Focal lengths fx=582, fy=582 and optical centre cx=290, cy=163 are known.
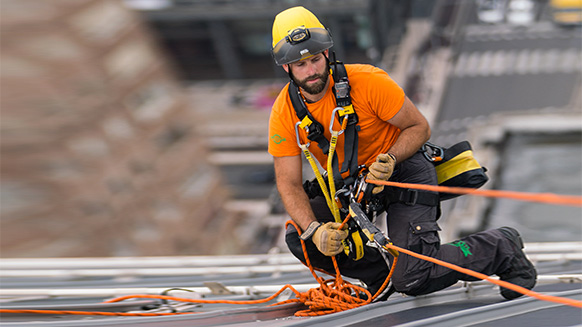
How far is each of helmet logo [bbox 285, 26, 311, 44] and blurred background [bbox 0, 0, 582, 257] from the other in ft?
23.0

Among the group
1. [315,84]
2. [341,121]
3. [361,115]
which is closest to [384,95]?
[361,115]

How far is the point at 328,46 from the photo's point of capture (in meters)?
3.80

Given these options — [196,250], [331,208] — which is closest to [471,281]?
[331,208]

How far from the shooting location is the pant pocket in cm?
389

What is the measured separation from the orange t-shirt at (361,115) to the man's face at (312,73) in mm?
166

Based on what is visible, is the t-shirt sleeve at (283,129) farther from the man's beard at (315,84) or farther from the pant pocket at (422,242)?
the pant pocket at (422,242)

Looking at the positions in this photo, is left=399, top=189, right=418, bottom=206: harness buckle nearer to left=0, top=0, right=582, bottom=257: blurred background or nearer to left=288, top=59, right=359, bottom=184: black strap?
left=288, top=59, right=359, bottom=184: black strap

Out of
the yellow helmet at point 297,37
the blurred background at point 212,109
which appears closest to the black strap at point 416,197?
the yellow helmet at point 297,37

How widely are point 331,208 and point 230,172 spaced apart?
32272mm

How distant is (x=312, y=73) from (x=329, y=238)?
1.11 meters

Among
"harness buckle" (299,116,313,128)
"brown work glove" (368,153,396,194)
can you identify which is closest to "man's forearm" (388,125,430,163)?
"brown work glove" (368,153,396,194)

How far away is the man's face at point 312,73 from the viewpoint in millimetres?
3850

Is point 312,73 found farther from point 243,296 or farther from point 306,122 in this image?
point 243,296

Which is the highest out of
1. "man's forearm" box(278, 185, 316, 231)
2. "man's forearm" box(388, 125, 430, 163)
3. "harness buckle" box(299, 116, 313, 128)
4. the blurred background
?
the blurred background
